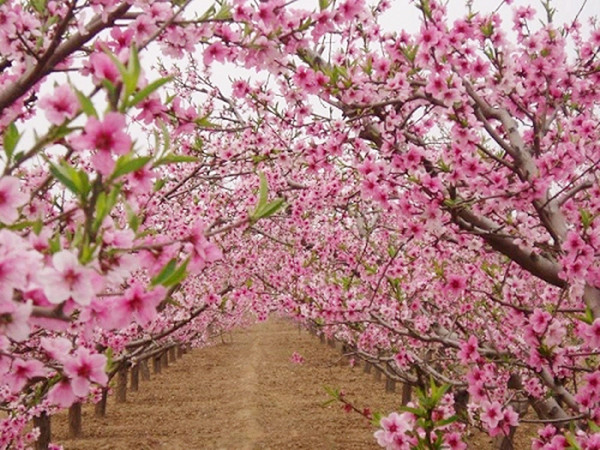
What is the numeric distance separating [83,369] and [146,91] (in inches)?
38.2

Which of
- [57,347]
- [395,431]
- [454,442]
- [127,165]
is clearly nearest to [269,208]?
[127,165]

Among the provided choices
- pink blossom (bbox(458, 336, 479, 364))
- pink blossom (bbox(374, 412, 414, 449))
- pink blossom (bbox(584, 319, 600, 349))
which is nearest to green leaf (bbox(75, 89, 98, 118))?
pink blossom (bbox(374, 412, 414, 449))

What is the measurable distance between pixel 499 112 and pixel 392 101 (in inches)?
40.8

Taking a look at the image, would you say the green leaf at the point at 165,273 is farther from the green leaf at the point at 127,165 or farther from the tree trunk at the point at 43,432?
the tree trunk at the point at 43,432

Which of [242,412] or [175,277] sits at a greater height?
[175,277]

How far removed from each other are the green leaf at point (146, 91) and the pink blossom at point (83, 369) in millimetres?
871

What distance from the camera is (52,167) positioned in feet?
4.77

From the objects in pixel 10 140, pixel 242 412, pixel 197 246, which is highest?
pixel 10 140

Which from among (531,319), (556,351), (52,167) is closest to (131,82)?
(52,167)

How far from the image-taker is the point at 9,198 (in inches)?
66.2

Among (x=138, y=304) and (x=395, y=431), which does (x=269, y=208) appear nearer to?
(x=138, y=304)

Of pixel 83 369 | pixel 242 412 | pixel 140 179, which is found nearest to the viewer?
pixel 83 369

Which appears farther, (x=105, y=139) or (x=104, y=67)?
(x=104, y=67)

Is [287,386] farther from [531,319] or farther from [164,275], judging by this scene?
[164,275]
